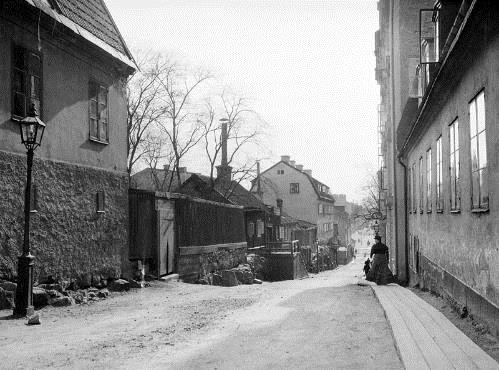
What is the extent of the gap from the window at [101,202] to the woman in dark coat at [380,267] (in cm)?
796

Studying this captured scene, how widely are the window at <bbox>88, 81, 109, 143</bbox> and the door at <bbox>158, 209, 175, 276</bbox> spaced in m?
3.20

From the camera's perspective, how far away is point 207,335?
8008mm

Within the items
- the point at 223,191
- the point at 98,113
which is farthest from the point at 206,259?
the point at 223,191

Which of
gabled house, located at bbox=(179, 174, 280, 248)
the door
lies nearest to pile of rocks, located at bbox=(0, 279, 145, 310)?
the door

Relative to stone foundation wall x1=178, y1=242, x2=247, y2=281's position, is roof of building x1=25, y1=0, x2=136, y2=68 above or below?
above

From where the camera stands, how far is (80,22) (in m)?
13.5

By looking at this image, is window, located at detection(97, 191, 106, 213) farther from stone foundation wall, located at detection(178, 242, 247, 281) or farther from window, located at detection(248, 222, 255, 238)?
window, located at detection(248, 222, 255, 238)

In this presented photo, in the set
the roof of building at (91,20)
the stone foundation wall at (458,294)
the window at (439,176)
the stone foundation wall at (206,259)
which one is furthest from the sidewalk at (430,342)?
the stone foundation wall at (206,259)

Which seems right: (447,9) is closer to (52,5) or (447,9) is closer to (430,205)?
(430,205)

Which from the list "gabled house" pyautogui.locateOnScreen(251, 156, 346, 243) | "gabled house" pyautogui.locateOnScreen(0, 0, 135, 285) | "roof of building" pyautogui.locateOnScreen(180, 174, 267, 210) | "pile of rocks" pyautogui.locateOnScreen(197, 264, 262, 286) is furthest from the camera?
"gabled house" pyautogui.locateOnScreen(251, 156, 346, 243)

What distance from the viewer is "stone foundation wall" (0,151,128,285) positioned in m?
10.7

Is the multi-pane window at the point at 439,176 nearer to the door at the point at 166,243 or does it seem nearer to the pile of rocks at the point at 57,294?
the pile of rocks at the point at 57,294

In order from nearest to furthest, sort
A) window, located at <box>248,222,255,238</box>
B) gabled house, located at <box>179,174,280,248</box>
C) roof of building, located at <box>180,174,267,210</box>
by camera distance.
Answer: gabled house, located at <box>179,174,280,248</box>, window, located at <box>248,222,255,238</box>, roof of building, located at <box>180,174,267,210</box>

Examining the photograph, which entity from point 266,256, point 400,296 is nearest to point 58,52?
point 400,296
